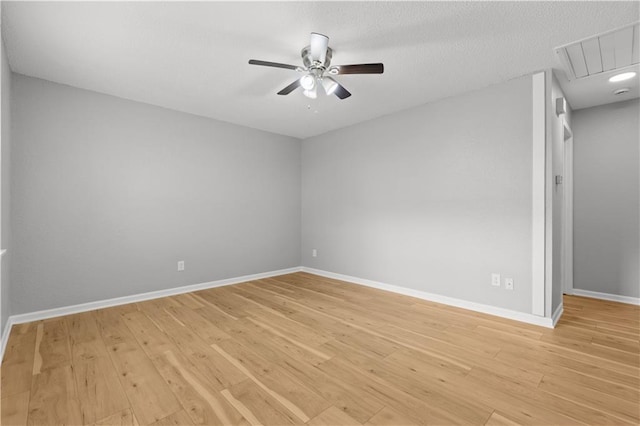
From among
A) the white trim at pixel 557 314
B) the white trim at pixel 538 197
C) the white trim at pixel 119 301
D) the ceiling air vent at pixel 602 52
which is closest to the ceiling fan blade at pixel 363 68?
the ceiling air vent at pixel 602 52

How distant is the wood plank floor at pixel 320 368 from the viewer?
4.99 feet

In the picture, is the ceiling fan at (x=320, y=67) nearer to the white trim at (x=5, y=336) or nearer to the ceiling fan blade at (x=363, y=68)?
the ceiling fan blade at (x=363, y=68)

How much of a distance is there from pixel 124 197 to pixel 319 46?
2.87 metres

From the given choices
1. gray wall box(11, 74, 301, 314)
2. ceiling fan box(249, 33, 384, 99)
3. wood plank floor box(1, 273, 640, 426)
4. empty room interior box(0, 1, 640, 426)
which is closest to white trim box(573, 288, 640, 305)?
empty room interior box(0, 1, 640, 426)

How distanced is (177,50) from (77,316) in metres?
2.83

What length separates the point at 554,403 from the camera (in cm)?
159

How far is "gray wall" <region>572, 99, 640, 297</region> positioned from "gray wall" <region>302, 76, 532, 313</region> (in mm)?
1663

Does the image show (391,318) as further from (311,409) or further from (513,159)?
(513,159)

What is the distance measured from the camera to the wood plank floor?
4.99ft

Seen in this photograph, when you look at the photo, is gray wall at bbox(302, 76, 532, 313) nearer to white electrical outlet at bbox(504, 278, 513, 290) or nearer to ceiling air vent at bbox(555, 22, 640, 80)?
white electrical outlet at bbox(504, 278, 513, 290)

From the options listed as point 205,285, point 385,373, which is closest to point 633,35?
point 385,373

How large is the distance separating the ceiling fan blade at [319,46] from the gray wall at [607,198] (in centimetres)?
377

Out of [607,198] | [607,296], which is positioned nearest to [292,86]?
[607,198]

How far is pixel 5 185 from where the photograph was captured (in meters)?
2.46
